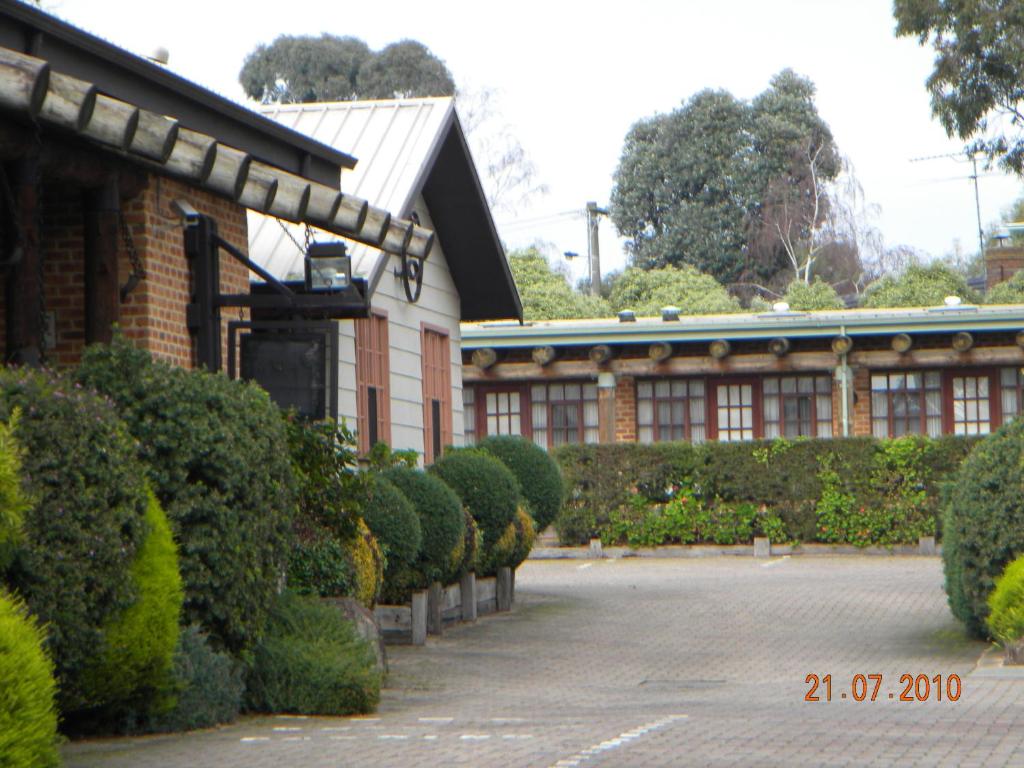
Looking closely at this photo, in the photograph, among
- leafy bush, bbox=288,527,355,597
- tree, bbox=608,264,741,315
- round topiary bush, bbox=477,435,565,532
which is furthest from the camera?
tree, bbox=608,264,741,315

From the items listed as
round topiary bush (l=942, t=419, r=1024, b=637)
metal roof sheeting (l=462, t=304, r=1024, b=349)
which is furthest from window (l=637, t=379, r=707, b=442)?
round topiary bush (l=942, t=419, r=1024, b=637)

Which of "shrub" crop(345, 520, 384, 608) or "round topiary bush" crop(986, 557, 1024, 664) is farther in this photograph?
"round topiary bush" crop(986, 557, 1024, 664)

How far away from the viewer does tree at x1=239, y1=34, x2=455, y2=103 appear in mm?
55938

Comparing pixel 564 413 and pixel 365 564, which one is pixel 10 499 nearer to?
pixel 365 564

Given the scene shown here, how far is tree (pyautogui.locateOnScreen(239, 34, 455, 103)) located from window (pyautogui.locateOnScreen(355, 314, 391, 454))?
129ft

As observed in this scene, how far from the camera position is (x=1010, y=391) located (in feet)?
92.2

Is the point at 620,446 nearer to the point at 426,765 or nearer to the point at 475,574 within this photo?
the point at 475,574

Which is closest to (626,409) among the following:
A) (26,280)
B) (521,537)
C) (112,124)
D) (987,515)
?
(521,537)

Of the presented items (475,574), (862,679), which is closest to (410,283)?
(475,574)

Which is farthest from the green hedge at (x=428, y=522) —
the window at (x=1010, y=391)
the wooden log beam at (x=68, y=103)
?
the window at (x=1010, y=391)

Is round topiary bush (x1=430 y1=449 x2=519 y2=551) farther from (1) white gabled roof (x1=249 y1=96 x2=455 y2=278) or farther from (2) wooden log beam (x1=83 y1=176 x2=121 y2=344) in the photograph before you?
(2) wooden log beam (x1=83 y1=176 x2=121 y2=344)

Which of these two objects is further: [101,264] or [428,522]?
[428,522]

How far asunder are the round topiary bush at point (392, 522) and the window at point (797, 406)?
54.3 ft

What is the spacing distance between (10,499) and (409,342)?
1174 centimetres
